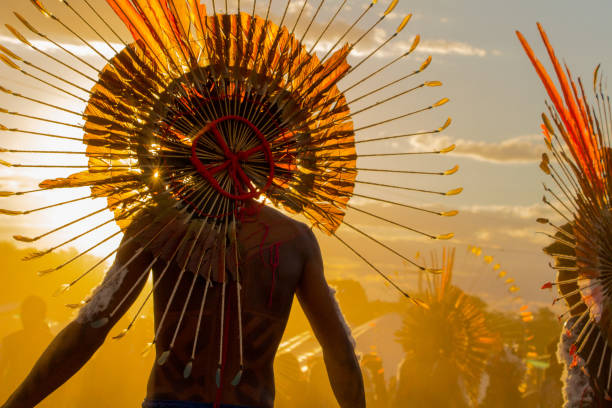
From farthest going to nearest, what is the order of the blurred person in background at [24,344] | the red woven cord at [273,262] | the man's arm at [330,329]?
1. the blurred person in background at [24,344]
2. the man's arm at [330,329]
3. the red woven cord at [273,262]

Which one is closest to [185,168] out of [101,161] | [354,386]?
[101,161]

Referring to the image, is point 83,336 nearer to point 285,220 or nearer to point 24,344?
point 285,220

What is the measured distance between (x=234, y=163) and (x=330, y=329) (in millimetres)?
847

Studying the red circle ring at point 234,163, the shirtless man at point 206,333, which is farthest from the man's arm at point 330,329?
the red circle ring at point 234,163

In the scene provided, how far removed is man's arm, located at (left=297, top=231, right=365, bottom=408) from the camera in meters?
2.73

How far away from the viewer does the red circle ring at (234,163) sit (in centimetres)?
242

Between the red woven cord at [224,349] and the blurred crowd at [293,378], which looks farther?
the blurred crowd at [293,378]

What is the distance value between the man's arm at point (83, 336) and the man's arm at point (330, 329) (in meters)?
0.68

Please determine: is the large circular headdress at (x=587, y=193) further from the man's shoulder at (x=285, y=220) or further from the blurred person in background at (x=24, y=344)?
the blurred person in background at (x=24, y=344)

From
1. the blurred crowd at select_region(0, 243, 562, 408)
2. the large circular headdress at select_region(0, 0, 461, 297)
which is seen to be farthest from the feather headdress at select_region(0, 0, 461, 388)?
the blurred crowd at select_region(0, 243, 562, 408)

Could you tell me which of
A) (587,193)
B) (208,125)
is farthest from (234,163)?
(587,193)

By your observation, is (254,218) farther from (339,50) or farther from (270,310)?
(339,50)

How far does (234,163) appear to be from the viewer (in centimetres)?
247

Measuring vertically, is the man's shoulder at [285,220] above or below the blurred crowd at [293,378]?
above
